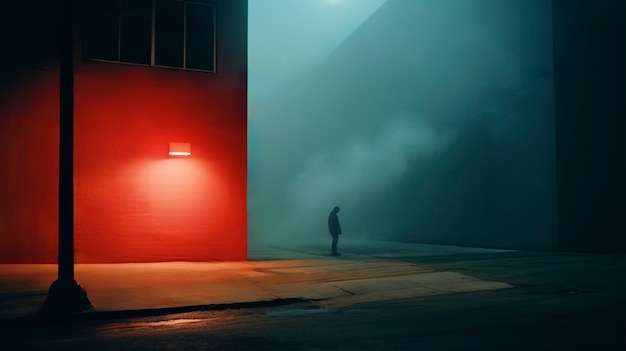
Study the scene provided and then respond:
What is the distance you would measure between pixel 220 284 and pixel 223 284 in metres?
0.05

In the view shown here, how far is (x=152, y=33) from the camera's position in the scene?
13250 mm

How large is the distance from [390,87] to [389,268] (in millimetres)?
Result: 15053

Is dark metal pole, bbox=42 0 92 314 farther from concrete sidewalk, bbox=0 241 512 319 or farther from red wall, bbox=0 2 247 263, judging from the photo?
red wall, bbox=0 2 247 263

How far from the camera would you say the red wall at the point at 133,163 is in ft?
39.1

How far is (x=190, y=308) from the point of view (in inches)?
316

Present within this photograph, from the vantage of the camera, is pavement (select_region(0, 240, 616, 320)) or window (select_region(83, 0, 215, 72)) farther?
window (select_region(83, 0, 215, 72))

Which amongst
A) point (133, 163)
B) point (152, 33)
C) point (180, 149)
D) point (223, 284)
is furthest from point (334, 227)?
point (223, 284)

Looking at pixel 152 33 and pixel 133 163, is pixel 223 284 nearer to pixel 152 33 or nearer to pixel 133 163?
pixel 133 163

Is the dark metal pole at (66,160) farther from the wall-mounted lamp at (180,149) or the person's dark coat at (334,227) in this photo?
the person's dark coat at (334,227)

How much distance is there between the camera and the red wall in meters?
11.9

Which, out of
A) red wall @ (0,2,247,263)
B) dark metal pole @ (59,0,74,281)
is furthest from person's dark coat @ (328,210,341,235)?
dark metal pole @ (59,0,74,281)

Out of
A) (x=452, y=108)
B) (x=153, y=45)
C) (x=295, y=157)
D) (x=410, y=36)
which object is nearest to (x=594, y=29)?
(x=452, y=108)

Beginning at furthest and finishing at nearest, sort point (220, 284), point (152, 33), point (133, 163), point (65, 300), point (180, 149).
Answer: point (152, 33), point (180, 149), point (133, 163), point (220, 284), point (65, 300)

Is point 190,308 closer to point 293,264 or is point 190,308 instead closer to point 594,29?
point 293,264
